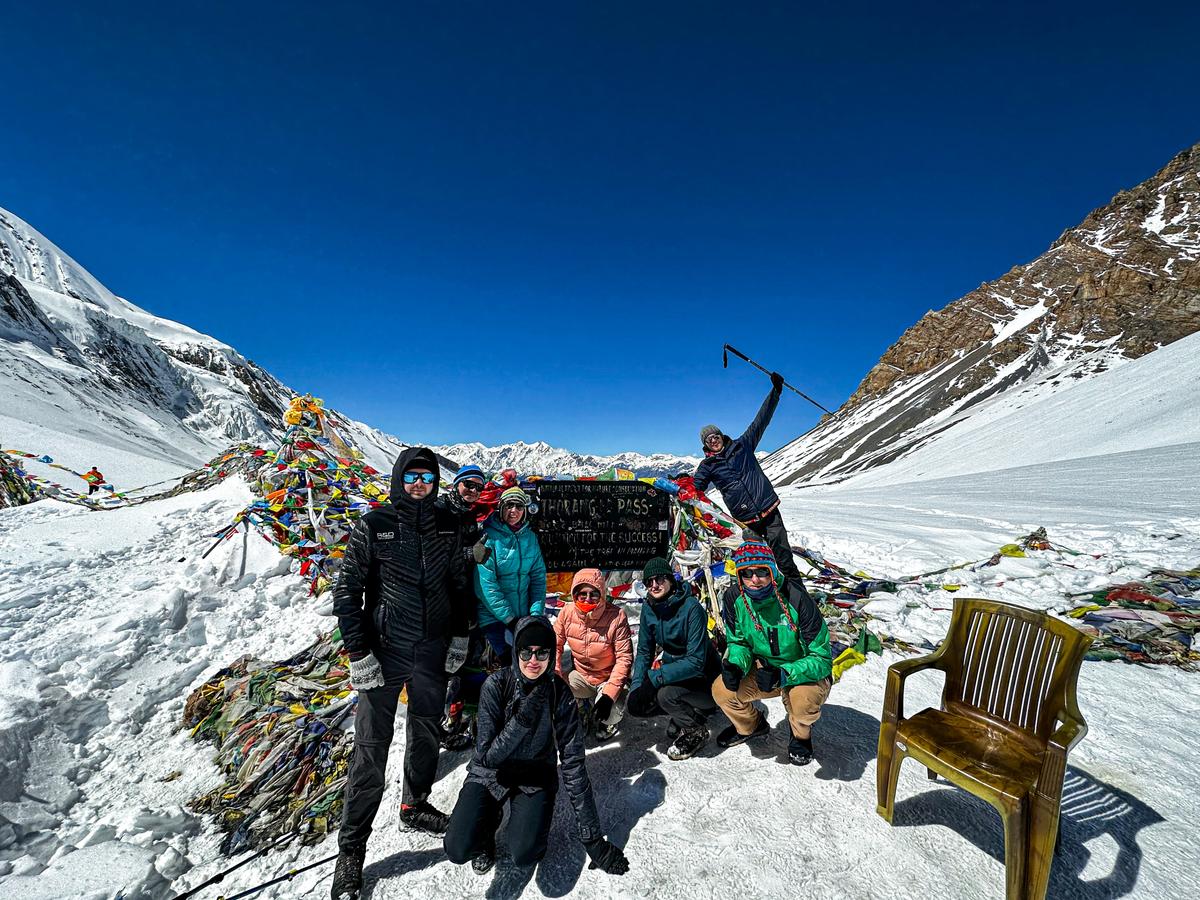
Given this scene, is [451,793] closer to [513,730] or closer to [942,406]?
[513,730]

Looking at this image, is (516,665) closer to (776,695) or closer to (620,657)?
(620,657)

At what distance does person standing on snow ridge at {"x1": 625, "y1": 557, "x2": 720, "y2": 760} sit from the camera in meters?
4.43

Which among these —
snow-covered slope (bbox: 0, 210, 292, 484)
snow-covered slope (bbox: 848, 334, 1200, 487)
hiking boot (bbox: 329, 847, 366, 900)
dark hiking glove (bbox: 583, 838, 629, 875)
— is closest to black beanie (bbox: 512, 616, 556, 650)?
dark hiking glove (bbox: 583, 838, 629, 875)

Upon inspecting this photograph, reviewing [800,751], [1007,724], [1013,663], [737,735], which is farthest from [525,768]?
[1013,663]

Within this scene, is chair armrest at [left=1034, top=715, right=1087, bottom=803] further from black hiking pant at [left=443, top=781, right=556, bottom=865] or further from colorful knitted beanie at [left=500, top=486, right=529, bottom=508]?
colorful knitted beanie at [left=500, top=486, right=529, bottom=508]

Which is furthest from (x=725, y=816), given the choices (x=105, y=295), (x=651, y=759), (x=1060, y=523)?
(x=105, y=295)

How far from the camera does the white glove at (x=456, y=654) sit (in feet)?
12.8

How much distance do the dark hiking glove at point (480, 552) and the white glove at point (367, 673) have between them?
1.15 meters

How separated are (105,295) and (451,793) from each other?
178789 mm

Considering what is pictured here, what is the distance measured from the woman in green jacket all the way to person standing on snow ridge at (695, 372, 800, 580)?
2.10 meters

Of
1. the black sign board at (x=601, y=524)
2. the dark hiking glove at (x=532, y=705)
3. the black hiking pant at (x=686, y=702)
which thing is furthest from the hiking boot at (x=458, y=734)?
the black sign board at (x=601, y=524)

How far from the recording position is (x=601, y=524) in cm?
689

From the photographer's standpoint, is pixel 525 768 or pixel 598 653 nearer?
pixel 525 768

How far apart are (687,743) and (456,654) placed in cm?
217
